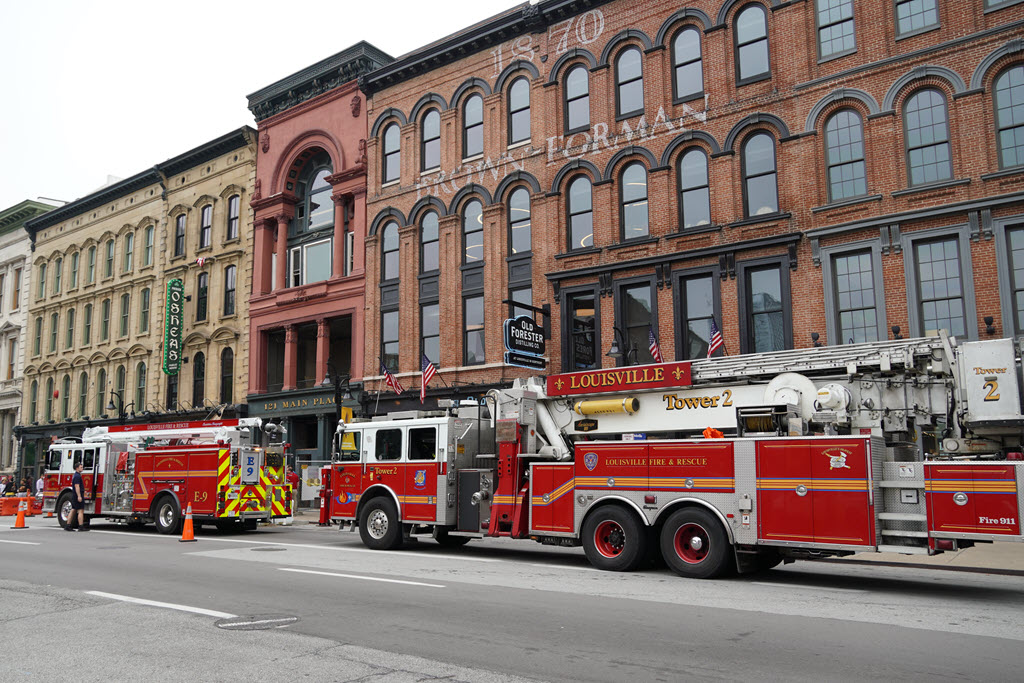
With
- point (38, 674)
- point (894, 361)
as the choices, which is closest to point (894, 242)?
point (894, 361)

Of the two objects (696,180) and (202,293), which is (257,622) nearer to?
(696,180)

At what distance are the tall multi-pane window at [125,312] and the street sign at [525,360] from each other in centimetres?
2729

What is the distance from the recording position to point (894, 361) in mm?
11875

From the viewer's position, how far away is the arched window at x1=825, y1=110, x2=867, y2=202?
21.2 metres

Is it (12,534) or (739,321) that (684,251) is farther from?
(12,534)

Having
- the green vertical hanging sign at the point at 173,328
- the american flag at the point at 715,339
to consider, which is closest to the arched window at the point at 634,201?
the american flag at the point at 715,339

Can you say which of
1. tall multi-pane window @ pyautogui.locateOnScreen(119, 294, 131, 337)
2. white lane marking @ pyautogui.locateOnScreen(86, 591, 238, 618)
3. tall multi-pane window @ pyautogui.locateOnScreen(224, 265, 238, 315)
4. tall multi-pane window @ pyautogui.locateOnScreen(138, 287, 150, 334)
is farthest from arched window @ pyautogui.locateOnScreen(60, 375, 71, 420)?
white lane marking @ pyautogui.locateOnScreen(86, 591, 238, 618)

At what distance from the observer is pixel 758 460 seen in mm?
12000

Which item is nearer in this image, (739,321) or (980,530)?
(980,530)

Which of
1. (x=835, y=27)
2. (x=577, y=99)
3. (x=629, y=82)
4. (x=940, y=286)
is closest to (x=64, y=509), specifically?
(x=577, y=99)

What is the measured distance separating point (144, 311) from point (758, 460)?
37.4 meters

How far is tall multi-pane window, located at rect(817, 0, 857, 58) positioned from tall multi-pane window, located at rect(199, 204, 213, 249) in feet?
90.9

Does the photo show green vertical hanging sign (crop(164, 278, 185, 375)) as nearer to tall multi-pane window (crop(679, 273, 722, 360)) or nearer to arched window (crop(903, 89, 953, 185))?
tall multi-pane window (crop(679, 273, 722, 360))

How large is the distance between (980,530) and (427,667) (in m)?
7.33
